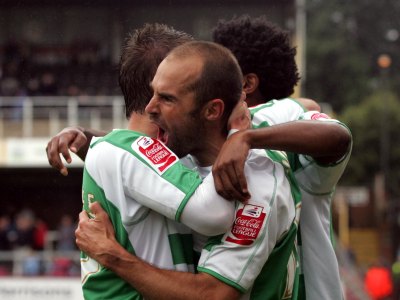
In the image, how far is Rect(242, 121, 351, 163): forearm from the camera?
316 cm

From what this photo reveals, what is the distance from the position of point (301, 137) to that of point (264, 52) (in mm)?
1054

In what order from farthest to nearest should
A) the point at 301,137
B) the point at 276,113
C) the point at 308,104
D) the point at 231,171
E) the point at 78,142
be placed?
the point at 78,142
the point at 308,104
the point at 276,113
the point at 301,137
the point at 231,171

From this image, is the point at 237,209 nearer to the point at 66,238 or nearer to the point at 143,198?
the point at 143,198

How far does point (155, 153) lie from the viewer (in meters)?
3.17

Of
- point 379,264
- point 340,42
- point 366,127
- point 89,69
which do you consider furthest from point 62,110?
point 340,42

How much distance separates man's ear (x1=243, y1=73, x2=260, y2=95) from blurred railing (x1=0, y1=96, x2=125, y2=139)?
22.3 metres

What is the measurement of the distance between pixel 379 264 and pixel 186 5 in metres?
9.74

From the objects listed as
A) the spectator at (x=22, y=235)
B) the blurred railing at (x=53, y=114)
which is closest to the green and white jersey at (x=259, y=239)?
the spectator at (x=22, y=235)

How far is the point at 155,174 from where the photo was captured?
10.3ft

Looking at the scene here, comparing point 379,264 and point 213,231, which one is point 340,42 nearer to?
point 379,264

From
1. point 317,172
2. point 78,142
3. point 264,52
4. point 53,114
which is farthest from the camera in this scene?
point 53,114

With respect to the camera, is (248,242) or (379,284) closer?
(248,242)

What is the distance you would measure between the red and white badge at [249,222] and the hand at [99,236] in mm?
379

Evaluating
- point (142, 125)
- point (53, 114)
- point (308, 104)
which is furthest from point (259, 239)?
point (53, 114)
